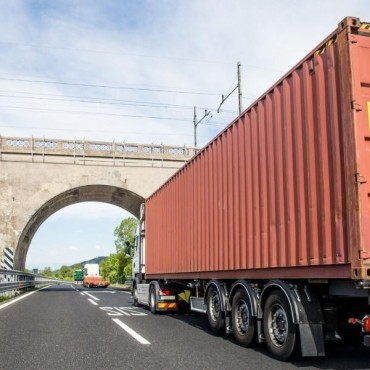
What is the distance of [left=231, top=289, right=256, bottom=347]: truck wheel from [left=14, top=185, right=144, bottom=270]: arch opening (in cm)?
2378

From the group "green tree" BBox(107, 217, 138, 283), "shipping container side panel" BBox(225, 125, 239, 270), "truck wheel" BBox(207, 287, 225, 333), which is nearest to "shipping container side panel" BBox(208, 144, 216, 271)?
"truck wheel" BBox(207, 287, 225, 333)

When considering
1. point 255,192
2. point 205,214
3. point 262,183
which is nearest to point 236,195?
point 255,192

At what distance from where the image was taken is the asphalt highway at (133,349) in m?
6.29

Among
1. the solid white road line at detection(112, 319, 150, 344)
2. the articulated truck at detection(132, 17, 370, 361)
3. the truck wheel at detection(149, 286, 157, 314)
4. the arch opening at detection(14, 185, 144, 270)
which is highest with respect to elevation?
the arch opening at detection(14, 185, 144, 270)

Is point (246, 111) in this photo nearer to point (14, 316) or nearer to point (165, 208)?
point (165, 208)

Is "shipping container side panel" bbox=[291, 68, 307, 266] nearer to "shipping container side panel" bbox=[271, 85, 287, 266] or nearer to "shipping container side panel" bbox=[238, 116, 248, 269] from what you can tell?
"shipping container side panel" bbox=[271, 85, 287, 266]

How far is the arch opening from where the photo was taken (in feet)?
101

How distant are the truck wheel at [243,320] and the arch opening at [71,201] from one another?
78.0ft

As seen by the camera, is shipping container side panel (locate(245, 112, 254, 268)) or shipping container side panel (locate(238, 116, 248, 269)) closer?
shipping container side panel (locate(245, 112, 254, 268))

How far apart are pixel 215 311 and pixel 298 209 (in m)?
3.65

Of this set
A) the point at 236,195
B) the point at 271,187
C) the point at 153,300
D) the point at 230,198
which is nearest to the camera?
the point at 271,187

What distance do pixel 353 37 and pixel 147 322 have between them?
7.95 m

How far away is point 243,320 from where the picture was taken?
7930 mm

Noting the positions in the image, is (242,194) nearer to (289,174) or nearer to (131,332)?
(289,174)
